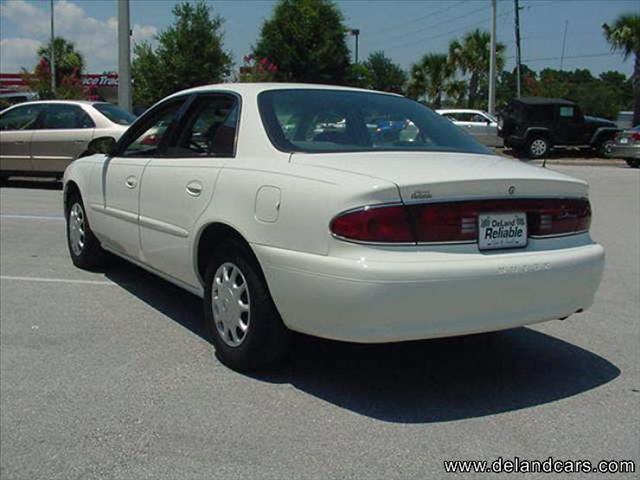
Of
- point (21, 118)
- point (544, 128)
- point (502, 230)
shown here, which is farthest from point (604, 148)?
point (502, 230)

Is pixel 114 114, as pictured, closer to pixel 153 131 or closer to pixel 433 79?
pixel 153 131

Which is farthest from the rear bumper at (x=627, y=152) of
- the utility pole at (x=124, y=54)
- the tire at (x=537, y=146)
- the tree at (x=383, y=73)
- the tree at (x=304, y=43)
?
the tree at (x=383, y=73)

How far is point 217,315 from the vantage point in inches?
168

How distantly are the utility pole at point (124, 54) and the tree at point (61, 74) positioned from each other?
21.7 m

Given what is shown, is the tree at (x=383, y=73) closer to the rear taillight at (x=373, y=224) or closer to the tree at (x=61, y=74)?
the tree at (x=61, y=74)

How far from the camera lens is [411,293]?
342cm

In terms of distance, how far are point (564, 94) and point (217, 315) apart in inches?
2268

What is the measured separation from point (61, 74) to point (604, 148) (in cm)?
4840

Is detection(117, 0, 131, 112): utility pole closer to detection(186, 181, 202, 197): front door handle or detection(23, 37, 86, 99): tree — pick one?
detection(186, 181, 202, 197): front door handle

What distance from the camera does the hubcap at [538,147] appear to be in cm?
2480

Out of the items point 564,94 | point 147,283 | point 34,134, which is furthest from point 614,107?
point 147,283

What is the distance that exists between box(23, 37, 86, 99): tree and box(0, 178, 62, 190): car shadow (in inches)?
999

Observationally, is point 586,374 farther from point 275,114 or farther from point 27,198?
point 27,198

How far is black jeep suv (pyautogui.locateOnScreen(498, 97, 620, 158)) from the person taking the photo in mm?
24719
